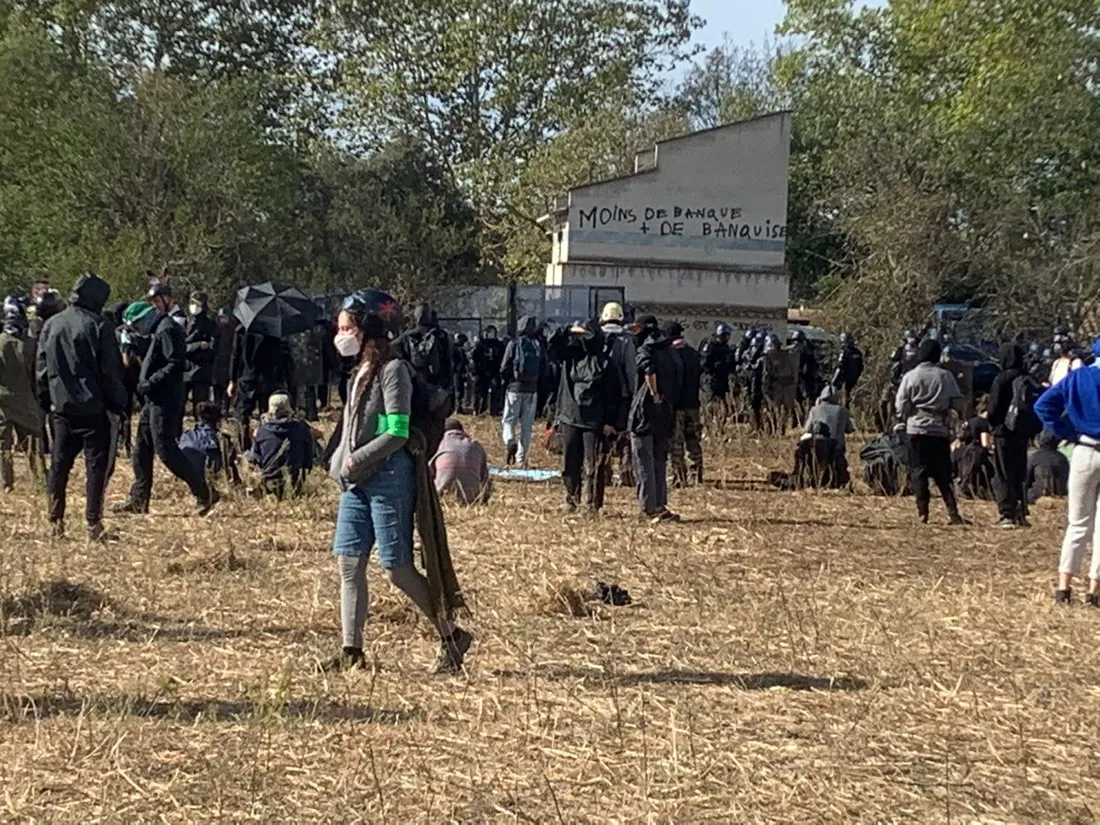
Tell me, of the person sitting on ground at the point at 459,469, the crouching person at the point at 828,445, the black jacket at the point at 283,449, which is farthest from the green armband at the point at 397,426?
the crouching person at the point at 828,445

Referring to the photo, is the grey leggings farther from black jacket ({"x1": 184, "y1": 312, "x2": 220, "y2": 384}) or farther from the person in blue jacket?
black jacket ({"x1": 184, "y1": 312, "x2": 220, "y2": 384})

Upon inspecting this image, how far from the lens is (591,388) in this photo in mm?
12453

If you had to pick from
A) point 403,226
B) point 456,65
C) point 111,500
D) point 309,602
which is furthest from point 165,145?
point 309,602

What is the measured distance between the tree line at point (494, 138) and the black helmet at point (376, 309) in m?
20.7

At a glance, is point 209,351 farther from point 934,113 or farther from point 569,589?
point 934,113

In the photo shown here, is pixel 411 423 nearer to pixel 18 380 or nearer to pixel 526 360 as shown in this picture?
pixel 18 380

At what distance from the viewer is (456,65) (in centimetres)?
4172

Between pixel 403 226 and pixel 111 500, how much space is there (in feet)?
79.3

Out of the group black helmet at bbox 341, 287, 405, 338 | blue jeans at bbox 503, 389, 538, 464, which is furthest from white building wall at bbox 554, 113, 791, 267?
black helmet at bbox 341, 287, 405, 338

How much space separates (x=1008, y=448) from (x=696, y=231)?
68.5ft

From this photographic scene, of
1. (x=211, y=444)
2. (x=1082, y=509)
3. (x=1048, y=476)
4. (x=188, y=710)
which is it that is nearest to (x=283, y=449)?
(x=211, y=444)

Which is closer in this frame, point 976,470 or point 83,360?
point 83,360

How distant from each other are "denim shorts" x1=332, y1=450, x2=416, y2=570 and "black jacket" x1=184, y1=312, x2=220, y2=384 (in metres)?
8.38

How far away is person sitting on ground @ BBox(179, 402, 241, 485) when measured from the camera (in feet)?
41.6
